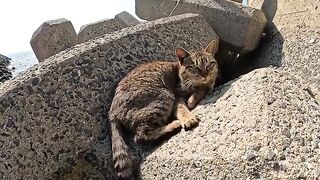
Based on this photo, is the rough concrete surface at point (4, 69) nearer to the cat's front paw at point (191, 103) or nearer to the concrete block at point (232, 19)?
the concrete block at point (232, 19)

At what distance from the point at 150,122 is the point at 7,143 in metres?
0.65

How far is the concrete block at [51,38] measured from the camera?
11.4 feet

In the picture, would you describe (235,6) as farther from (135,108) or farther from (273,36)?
(135,108)

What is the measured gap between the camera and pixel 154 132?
2.38 m

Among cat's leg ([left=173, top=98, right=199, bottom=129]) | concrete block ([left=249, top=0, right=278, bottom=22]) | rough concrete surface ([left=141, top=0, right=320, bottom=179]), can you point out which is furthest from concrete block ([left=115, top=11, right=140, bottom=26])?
rough concrete surface ([left=141, top=0, right=320, bottom=179])

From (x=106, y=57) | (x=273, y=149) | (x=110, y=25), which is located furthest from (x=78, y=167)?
(x=110, y=25)

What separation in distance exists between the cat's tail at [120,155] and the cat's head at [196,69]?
1.83 ft

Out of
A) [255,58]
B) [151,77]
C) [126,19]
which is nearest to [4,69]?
[126,19]

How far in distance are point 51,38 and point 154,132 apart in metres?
1.42

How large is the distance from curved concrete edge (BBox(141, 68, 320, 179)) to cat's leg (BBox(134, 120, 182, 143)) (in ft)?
→ 0.24

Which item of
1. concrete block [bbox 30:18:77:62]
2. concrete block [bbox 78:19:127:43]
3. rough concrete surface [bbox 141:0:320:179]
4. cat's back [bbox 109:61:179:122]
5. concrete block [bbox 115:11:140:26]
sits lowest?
concrete block [bbox 115:11:140:26]

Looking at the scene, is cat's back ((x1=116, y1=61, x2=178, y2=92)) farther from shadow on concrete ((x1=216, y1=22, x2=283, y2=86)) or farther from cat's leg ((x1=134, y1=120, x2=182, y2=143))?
shadow on concrete ((x1=216, y1=22, x2=283, y2=86))

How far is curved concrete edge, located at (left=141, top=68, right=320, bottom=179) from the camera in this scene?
1.78 metres

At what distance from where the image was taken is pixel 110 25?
12.9 feet
